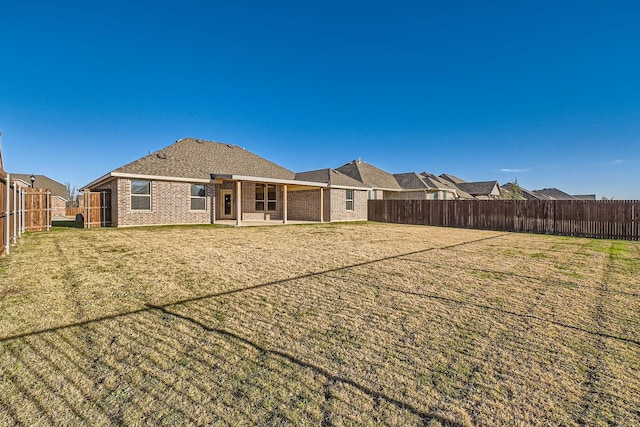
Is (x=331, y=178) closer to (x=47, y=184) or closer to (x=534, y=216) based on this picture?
(x=534, y=216)

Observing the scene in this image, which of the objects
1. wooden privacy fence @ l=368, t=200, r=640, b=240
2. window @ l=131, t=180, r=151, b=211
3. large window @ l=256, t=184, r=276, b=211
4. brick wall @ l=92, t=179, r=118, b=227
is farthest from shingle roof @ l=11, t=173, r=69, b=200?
wooden privacy fence @ l=368, t=200, r=640, b=240

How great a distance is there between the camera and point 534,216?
1476 cm

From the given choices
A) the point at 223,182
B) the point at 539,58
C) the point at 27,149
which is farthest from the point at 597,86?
the point at 27,149

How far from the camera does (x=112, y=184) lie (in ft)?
47.3

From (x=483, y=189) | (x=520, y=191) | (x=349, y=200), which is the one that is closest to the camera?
(x=349, y=200)

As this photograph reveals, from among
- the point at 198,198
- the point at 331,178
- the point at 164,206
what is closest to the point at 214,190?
the point at 198,198

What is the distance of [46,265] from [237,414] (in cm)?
617

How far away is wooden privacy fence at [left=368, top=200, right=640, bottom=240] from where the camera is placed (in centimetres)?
1239

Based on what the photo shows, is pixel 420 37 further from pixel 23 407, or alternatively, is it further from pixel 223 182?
pixel 23 407

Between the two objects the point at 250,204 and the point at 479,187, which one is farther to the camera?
the point at 479,187

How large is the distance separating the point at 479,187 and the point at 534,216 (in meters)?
27.5

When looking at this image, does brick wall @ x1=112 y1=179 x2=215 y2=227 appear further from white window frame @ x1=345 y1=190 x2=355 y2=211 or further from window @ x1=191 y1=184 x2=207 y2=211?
white window frame @ x1=345 y1=190 x2=355 y2=211

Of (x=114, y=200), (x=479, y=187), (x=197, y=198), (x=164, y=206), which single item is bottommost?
(x=164, y=206)

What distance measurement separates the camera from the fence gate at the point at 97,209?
13781mm
